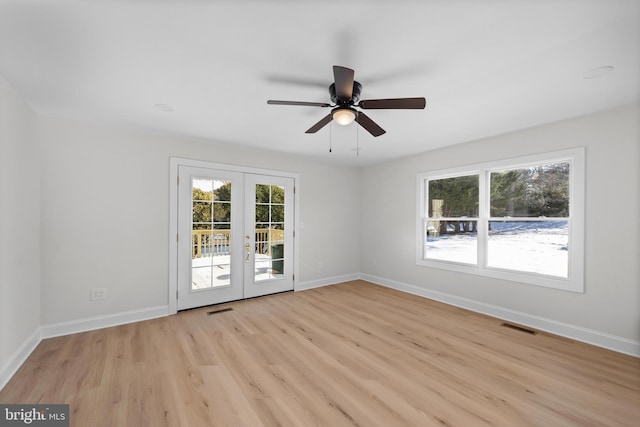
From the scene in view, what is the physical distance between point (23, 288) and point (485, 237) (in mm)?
5475

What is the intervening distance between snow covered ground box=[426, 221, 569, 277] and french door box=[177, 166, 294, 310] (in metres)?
2.97

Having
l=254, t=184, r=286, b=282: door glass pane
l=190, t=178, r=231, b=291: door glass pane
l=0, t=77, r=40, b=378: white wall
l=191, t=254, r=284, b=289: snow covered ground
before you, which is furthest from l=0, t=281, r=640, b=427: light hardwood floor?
l=254, t=184, r=286, b=282: door glass pane

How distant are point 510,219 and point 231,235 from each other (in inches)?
161

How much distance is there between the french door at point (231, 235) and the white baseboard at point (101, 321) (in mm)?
338

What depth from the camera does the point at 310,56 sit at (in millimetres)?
1934

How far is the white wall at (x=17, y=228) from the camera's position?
7.41ft

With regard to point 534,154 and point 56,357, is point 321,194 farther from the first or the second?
point 56,357

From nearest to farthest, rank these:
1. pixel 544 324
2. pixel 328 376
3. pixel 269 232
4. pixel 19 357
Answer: pixel 328 376
pixel 19 357
pixel 544 324
pixel 269 232

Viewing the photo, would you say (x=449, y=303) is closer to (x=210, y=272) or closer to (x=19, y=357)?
(x=210, y=272)

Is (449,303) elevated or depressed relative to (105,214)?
depressed

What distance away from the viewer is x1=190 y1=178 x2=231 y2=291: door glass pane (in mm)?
4043

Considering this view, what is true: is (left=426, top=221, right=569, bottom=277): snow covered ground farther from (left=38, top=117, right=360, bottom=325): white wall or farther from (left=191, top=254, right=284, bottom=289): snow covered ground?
(left=38, top=117, right=360, bottom=325): white wall

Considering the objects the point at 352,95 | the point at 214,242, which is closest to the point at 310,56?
the point at 352,95

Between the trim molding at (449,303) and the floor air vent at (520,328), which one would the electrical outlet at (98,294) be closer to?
the trim molding at (449,303)
